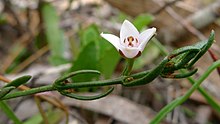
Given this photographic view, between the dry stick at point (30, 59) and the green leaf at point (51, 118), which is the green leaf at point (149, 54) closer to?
the dry stick at point (30, 59)

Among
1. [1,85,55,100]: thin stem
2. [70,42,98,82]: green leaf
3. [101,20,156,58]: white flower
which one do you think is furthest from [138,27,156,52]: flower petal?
[70,42,98,82]: green leaf

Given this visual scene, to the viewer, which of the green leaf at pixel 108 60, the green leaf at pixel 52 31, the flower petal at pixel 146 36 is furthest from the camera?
the green leaf at pixel 52 31

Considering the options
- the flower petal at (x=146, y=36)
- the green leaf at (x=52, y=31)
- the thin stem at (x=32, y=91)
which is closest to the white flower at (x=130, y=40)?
the flower petal at (x=146, y=36)

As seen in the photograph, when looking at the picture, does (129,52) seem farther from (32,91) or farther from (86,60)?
(86,60)

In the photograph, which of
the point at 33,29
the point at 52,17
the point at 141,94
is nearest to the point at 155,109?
the point at 141,94

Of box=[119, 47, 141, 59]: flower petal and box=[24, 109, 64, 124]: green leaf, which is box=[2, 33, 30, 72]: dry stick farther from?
box=[119, 47, 141, 59]: flower petal

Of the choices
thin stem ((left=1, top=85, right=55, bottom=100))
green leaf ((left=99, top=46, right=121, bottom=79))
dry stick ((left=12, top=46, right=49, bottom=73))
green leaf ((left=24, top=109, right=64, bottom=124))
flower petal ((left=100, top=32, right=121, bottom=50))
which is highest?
flower petal ((left=100, top=32, right=121, bottom=50))

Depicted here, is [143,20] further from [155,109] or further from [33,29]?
[33,29]
